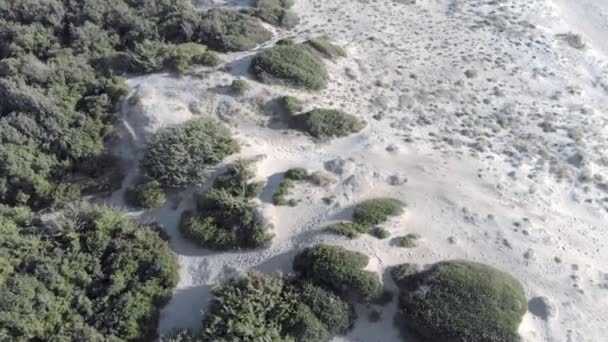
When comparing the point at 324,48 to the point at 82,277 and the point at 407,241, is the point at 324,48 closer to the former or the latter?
the point at 407,241

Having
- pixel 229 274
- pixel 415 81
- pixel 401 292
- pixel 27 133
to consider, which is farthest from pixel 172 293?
pixel 415 81

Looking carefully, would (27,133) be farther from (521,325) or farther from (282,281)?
(521,325)

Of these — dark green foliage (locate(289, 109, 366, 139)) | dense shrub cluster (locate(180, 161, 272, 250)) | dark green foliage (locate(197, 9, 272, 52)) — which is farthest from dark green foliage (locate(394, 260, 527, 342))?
dark green foliage (locate(197, 9, 272, 52))

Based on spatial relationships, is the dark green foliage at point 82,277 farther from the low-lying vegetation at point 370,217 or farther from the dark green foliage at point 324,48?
the dark green foliage at point 324,48

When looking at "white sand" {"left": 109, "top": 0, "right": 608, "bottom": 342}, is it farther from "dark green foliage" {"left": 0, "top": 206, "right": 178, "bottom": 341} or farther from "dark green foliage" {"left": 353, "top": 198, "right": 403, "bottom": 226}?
"dark green foliage" {"left": 0, "top": 206, "right": 178, "bottom": 341}

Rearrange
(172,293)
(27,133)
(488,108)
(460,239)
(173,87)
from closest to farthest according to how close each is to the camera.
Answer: (172,293)
(460,239)
(27,133)
(173,87)
(488,108)

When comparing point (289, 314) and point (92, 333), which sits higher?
point (289, 314)
